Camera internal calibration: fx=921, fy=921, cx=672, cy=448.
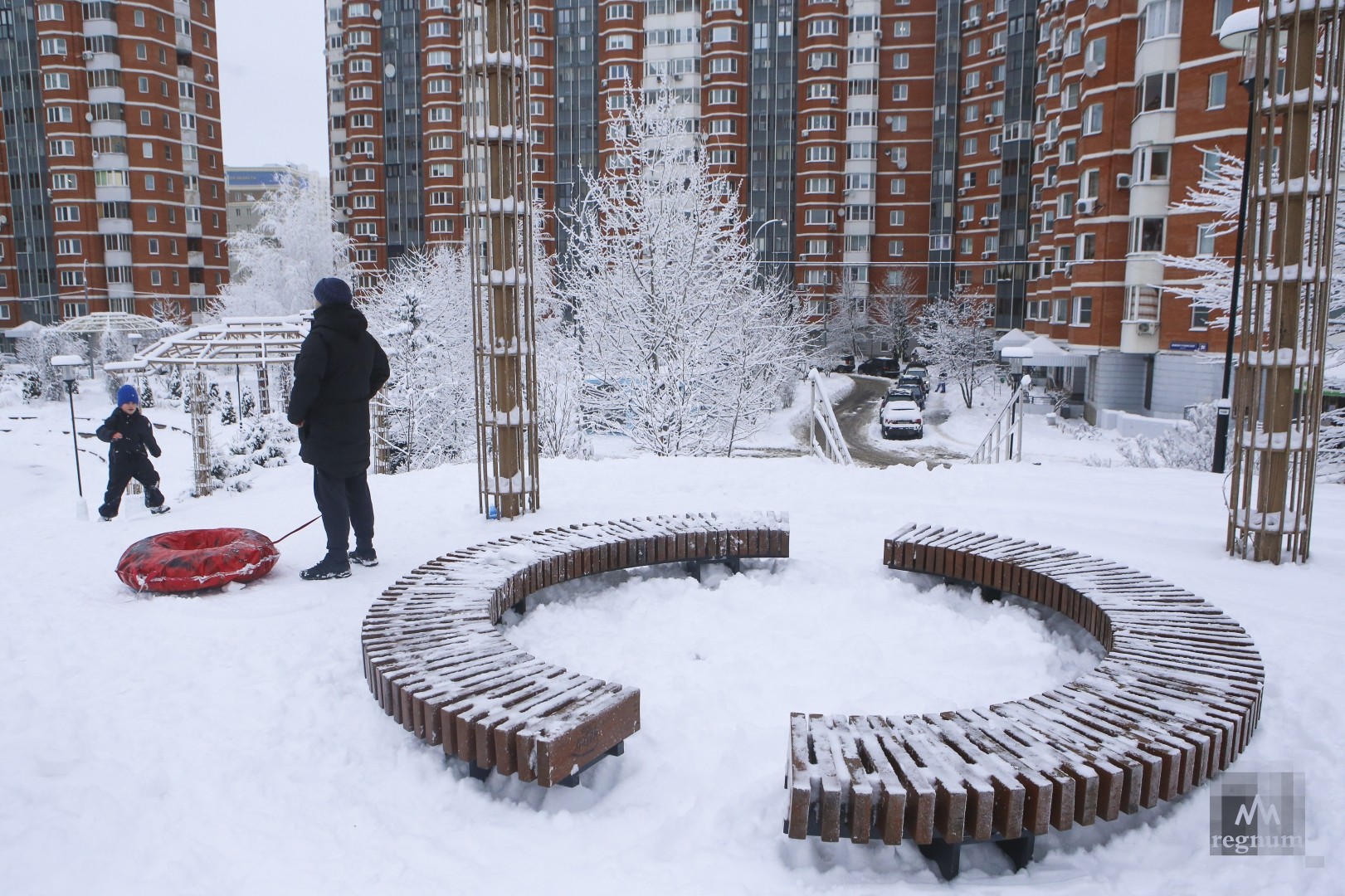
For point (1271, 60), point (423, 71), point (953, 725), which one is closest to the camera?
point (953, 725)

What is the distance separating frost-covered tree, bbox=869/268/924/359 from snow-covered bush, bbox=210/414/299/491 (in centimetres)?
4588

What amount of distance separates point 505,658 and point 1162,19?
32.6 meters

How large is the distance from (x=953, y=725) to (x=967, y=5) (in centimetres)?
6365

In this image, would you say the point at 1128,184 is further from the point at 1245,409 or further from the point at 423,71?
the point at 423,71

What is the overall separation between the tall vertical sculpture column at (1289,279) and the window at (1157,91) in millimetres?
25875

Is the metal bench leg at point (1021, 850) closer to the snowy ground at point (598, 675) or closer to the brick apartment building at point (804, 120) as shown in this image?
the snowy ground at point (598, 675)

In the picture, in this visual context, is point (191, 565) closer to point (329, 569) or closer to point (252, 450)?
point (329, 569)

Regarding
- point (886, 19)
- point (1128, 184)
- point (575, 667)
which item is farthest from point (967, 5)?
point (575, 667)

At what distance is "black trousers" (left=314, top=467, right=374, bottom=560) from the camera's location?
6.29 m

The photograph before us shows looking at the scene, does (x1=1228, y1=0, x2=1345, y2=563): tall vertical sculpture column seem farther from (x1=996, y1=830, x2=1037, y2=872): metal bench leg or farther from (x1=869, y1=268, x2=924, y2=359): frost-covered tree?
(x1=869, y1=268, x2=924, y2=359): frost-covered tree

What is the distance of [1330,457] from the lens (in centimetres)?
1475

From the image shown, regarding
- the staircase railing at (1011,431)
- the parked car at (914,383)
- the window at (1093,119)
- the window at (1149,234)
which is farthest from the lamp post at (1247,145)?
the parked car at (914,383)

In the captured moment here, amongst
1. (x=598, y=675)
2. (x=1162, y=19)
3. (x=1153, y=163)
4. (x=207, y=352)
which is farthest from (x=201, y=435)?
(x=1162, y=19)

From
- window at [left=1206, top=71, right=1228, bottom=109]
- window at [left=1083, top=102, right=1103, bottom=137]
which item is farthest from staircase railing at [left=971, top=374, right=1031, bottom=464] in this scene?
window at [left=1083, top=102, right=1103, bottom=137]
